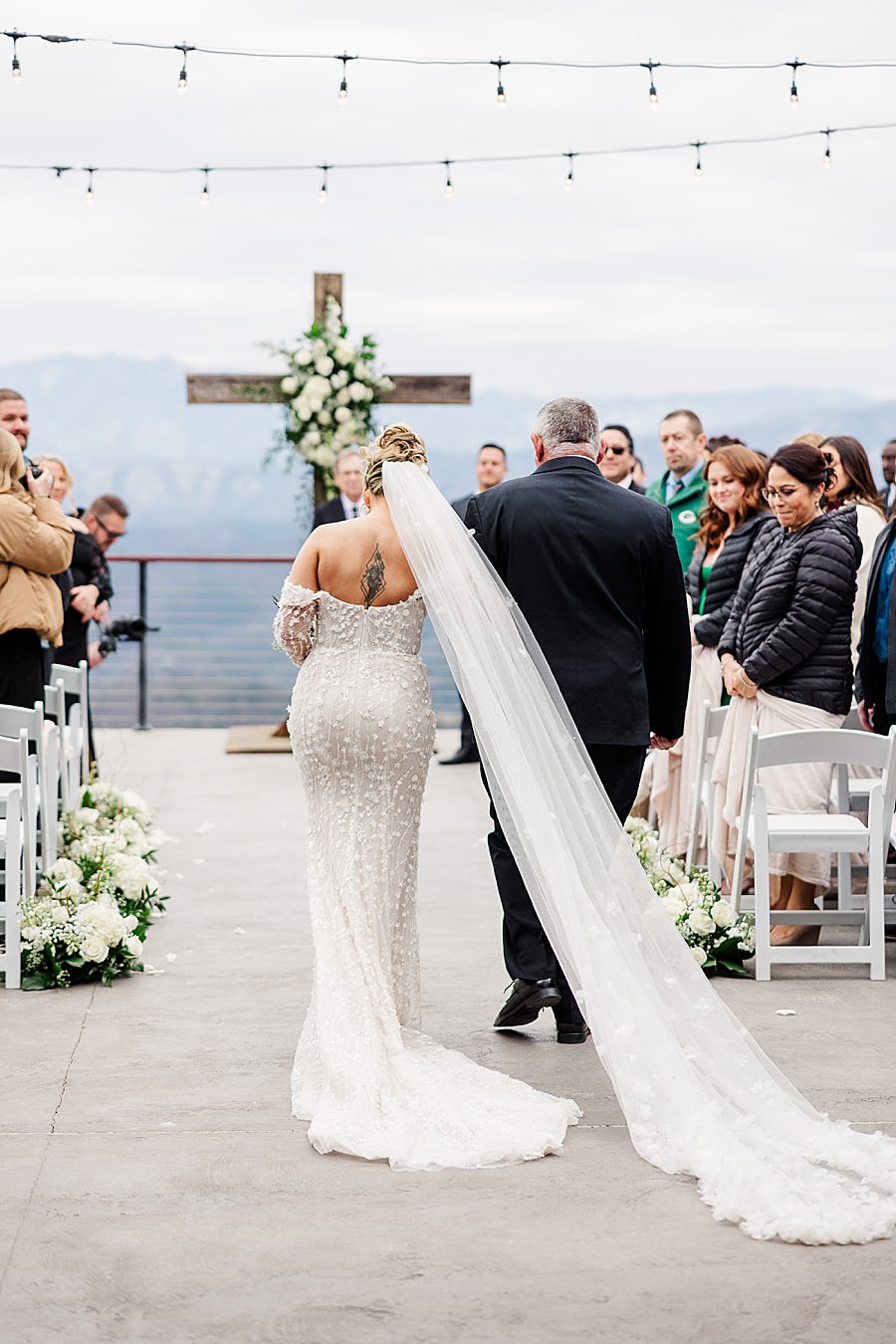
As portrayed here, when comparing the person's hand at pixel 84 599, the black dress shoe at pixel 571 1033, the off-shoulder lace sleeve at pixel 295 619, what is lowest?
the black dress shoe at pixel 571 1033

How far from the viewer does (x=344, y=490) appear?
1095 centimetres

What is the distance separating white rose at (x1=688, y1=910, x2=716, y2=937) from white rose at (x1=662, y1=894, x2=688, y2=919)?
45mm

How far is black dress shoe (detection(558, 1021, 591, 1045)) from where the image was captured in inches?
192

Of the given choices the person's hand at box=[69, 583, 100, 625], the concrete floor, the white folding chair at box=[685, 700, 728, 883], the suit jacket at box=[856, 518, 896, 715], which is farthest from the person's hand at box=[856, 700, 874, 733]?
the person's hand at box=[69, 583, 100, 625]

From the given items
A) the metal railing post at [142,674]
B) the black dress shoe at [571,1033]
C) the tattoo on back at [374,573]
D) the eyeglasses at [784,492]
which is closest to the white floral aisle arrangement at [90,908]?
the black dress shoe at [571,1033]

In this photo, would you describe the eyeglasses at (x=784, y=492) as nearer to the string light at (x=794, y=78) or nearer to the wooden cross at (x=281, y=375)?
the string light at (x=794, y=78)

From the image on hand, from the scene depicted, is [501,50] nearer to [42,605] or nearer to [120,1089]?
[42,605]

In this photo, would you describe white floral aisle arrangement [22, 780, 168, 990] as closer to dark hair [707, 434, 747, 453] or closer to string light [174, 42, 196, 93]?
dark hair [707, 434, 747, 453]

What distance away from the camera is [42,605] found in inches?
276

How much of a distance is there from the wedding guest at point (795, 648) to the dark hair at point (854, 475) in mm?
986

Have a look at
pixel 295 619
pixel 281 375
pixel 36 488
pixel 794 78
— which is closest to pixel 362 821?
pixel 295 619

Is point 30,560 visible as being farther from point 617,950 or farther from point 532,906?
point 617,950

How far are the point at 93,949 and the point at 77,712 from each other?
9.47 feet

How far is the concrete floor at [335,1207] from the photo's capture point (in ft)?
10.1
